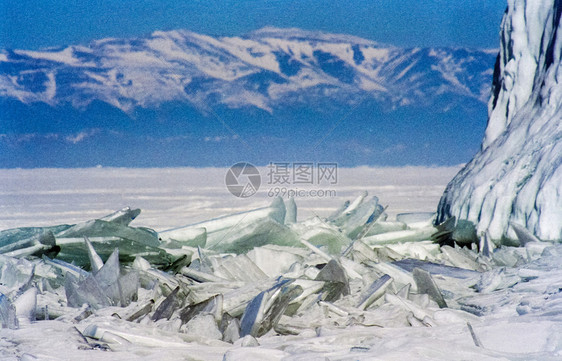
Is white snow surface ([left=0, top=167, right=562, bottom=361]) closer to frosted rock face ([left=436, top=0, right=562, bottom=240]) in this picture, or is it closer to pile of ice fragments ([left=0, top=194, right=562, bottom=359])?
pile of ice fragments ([left=0, top=194, right=562, bottom=359])

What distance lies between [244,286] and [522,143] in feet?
5.84

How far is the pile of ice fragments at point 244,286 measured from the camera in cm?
149

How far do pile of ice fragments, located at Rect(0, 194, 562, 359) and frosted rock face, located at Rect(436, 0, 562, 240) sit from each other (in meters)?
0.15

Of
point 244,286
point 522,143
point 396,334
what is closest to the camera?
point 396,334

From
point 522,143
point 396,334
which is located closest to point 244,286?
point 396,334

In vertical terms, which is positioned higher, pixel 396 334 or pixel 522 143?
pixel 522 143

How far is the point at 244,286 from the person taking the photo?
175 cm

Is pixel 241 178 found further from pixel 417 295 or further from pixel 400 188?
pixel 417 295

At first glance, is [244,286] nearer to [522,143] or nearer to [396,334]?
[396,334]

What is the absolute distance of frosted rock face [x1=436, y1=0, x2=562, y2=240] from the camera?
249cm

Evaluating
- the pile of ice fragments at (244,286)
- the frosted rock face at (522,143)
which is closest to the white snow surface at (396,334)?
the pile of ice fragments at (244,286)

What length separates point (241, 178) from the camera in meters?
3.99

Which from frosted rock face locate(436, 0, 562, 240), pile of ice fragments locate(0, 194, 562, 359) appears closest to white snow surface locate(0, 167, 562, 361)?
pile of ice fragments locate(0, 194, 562, 359)

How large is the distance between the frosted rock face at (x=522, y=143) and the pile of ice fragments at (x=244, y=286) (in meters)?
0.15
